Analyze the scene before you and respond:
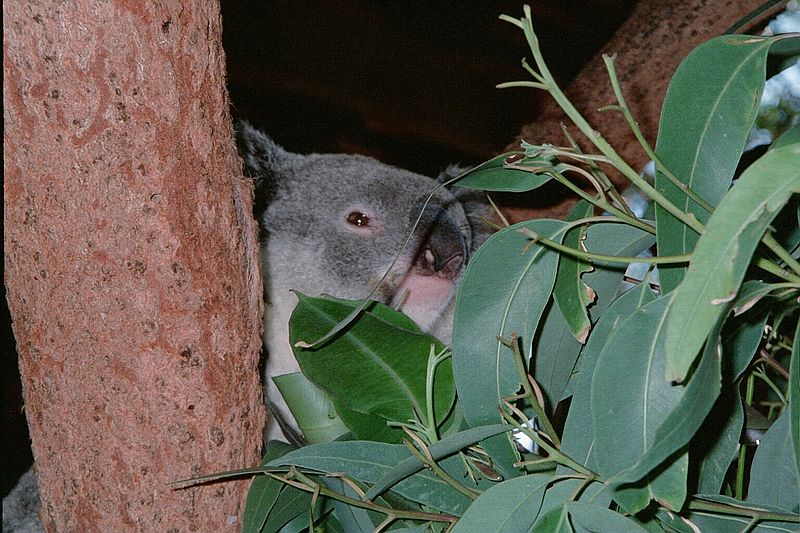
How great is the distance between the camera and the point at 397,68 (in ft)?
12.0

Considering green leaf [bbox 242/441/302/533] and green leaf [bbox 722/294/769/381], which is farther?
green leaf [bbox 242/441/302/533]

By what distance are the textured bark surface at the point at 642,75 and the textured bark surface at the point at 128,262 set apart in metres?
1.12

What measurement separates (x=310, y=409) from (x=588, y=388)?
1.54ft

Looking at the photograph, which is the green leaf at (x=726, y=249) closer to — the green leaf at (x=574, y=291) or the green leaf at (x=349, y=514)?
the green leaf at (x=574, y=291)

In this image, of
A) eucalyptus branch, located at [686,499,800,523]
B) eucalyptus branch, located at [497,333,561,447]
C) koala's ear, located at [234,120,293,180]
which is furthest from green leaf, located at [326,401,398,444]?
koala's ear, located at [234,120,293,180]

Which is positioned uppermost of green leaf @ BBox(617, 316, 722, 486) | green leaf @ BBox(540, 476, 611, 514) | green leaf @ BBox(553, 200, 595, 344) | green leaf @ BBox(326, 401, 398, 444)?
green leaf @ BBox(553, 200, 595, 344)

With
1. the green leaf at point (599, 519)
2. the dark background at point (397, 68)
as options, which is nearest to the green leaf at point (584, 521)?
the green leaf at point (599, 519)

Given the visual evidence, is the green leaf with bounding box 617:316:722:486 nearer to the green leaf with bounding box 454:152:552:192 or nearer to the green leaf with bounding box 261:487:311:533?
the green leaf with bounding box 454:152:552:192

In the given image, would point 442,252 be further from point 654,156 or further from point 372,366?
point 654,156

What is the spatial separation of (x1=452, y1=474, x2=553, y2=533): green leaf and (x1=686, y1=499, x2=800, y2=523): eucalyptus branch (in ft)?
0.51

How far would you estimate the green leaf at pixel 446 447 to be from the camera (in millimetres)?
812

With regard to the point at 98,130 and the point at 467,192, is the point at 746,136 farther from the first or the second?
the point at 467,192

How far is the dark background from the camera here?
347 centimetres

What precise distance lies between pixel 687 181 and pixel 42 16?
2.34 feet
